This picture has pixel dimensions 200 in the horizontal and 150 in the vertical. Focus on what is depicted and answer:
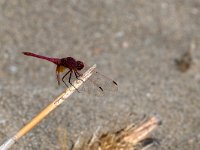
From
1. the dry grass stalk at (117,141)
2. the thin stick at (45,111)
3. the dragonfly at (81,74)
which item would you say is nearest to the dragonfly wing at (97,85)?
the dragonfly at (81,74)

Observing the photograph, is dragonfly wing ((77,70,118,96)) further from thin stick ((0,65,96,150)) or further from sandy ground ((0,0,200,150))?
sandy ground ((0,0,200,150))

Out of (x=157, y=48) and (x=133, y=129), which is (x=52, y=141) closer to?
(x=133, y=129)

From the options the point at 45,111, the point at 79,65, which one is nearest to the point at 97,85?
the point at 79,65

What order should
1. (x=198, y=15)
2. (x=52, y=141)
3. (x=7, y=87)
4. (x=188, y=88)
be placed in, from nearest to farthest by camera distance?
(x=52, y=141), (x=7, y=87), (x=188, y=88), (x=198, y=15)

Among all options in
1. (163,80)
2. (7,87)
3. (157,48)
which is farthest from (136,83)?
(7,87)

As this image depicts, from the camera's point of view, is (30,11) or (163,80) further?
(30,11)
